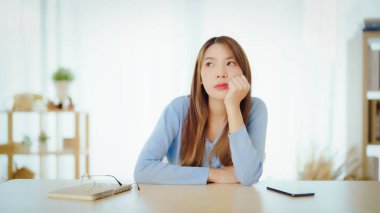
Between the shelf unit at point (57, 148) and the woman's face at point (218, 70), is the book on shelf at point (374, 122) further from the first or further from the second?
the shelf unit at point (57, 148)

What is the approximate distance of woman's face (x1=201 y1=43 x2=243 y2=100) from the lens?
1.63m

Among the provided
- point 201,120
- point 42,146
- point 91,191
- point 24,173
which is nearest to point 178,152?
point 201,120

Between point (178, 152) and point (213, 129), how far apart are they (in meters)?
0.17

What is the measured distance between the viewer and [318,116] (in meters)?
3.59

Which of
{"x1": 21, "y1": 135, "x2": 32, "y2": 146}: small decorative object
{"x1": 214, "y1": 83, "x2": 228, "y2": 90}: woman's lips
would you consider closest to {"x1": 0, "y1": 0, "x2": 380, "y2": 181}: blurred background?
{"x1": 21, "y1": 135, "x2": 32, "y2": 146}: small decorative object

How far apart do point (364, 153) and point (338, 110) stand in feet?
1.62

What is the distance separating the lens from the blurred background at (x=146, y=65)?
360 cm

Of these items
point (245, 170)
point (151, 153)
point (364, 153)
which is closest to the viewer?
point (245, 170)

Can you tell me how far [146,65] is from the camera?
3.68 meters

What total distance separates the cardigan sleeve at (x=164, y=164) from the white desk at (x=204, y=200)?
0.08 m

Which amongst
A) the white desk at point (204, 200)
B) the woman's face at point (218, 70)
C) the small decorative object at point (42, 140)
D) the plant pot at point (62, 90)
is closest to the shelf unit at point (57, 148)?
the small decorative object at point (42, 140)

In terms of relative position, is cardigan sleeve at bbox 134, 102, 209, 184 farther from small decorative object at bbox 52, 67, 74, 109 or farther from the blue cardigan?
small decorative object at bbox 52, 67, 74, 109

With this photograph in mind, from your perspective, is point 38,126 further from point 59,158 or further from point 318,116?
point 318,116

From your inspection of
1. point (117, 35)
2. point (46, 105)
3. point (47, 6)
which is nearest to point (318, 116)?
point (117, 35)
